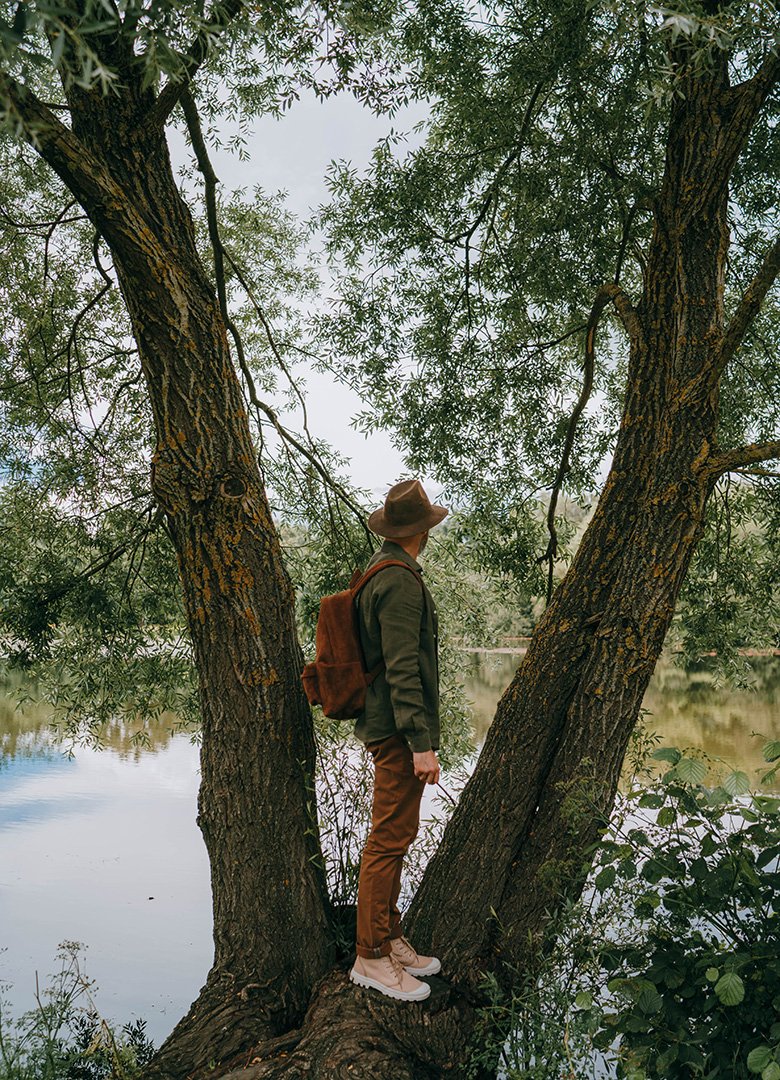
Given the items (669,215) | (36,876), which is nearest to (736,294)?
(669,215)

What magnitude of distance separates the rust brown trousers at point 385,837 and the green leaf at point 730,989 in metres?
1.32

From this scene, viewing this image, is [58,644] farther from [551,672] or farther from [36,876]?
[36,876]

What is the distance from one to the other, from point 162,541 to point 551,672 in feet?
12.3

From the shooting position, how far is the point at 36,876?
10.6 m

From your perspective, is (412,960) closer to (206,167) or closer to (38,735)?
(206,167)

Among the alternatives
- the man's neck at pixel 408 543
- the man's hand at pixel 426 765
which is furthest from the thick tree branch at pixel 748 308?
the man's hand at pixel 426 765

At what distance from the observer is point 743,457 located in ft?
13.0

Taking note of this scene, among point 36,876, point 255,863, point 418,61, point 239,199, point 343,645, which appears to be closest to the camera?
point 343,645

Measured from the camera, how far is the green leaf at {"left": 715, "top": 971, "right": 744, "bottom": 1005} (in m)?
2.64

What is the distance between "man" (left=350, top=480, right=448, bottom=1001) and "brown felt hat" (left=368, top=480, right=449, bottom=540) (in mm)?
121

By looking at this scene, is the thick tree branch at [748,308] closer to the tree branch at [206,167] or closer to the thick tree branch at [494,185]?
the thick tree branch at [494,185]

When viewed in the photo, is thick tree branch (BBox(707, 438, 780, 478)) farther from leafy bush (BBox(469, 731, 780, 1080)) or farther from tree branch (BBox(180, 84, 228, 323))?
tree branch (BBox(180, 84, 228, 323))

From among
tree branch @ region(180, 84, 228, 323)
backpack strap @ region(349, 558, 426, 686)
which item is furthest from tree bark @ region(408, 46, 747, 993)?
tree branch @ region(180, 84, 228, 323)

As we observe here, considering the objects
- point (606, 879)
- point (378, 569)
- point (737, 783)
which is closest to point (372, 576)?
point (378, 569)
